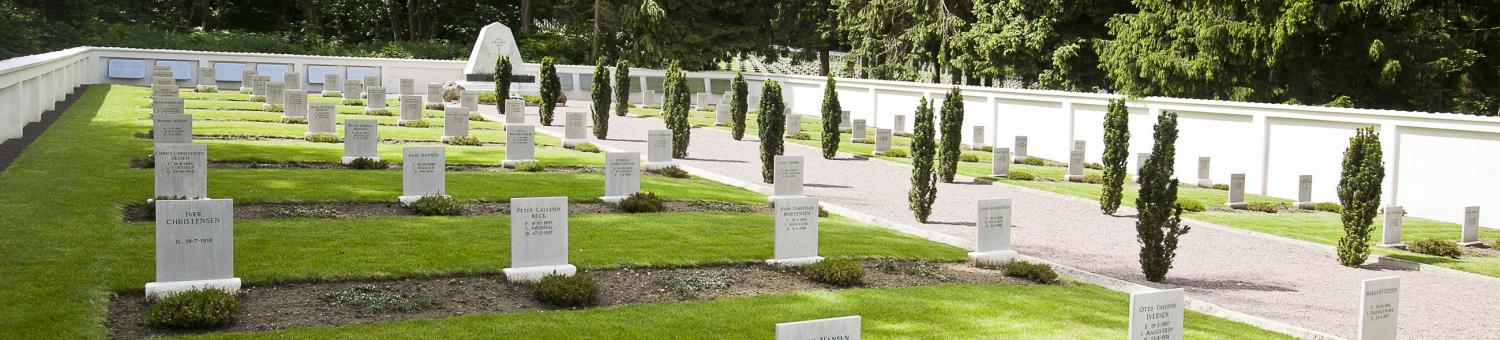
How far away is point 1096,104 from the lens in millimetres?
32125

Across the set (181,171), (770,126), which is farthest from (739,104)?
(181,171)

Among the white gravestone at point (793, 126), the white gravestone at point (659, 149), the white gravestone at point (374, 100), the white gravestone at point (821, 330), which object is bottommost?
the white gravestone at point (821, 330)

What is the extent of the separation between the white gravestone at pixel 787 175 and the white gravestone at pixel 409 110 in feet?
44.8

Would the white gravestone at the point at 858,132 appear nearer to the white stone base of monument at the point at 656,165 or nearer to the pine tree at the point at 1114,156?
the white stone base of monument at the point at 656,165

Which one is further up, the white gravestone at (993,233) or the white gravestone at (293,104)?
the white gravestone at (293,104)

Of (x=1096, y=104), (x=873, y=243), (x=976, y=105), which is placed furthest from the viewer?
(x=976, y=105)

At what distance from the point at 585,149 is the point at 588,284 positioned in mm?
15509

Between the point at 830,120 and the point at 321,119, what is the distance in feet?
35.0

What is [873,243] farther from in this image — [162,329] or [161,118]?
[161,118]

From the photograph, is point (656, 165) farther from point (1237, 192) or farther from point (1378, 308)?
point (1378, 308)

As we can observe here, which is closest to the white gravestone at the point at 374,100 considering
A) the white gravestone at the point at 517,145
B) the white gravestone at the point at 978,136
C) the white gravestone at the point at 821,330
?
the white gravestone at the point at 517,145

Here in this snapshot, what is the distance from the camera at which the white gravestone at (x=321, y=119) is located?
25.1 m

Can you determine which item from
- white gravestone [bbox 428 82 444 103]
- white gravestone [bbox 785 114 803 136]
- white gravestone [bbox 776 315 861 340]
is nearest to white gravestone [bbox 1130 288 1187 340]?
white gravestone [bbox 776 315 861 340]

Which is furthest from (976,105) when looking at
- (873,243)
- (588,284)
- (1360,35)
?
(588,284)
